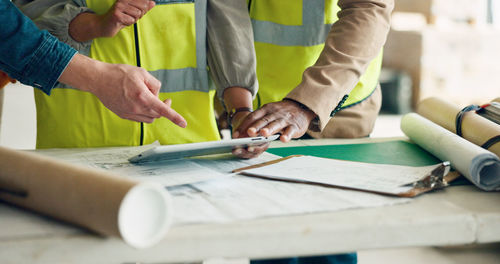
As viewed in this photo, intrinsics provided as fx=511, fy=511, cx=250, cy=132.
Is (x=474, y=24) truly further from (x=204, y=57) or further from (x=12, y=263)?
(x=12, y=263)

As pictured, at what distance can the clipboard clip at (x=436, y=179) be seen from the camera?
958 mm

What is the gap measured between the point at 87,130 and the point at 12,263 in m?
0.86

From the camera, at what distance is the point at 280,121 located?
1.23 m

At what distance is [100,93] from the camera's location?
1.09 meters

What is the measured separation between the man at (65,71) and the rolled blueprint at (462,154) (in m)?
0.58

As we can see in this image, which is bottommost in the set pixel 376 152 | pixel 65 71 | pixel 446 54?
pixel 446 54

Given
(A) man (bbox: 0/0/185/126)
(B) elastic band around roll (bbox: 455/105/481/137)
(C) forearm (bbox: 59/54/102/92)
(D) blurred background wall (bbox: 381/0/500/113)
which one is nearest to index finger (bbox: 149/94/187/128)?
(A) man (bbox: 0/0/185/126)

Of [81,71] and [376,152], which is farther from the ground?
[81,71]

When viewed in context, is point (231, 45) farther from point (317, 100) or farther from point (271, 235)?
point (271, 235)

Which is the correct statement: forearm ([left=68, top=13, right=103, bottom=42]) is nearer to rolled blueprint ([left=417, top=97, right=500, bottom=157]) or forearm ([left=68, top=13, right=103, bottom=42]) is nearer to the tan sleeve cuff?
the tan sleeve cuff

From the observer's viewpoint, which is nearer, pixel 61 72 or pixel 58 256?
pixel 58 256

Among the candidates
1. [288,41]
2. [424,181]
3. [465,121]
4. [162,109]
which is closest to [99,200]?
[162,109]

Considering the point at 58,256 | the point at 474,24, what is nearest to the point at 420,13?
the point at 474,24

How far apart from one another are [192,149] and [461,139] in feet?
1.97
